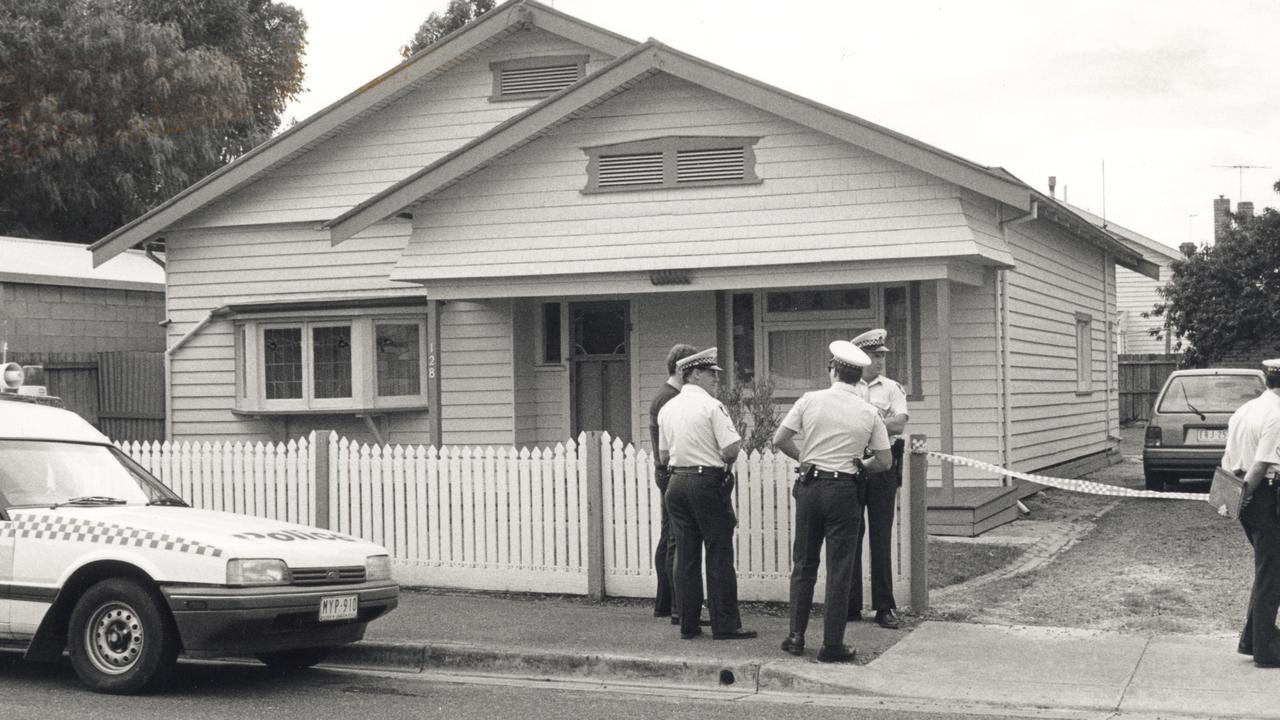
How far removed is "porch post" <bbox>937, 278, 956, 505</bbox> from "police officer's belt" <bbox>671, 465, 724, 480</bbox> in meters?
5.19

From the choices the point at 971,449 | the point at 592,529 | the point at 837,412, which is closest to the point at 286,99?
the point at 971,449

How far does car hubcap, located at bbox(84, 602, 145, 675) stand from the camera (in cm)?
793

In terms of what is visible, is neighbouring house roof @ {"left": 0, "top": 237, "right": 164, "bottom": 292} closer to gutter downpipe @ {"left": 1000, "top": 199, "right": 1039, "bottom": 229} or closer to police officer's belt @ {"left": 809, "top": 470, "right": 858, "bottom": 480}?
gutter downpipe @ {"left": 1000, "top": 199, "right": 1039, "bottom": 229}

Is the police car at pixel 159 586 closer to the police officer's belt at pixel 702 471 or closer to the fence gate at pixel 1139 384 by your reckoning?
the police officer's belt at pixel 702 471

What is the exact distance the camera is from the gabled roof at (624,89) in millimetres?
13633

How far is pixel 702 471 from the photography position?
913 centimetres

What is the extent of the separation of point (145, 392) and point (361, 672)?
11.6 meters

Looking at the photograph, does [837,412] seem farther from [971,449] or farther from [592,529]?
[971,449]

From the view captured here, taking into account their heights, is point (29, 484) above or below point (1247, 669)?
above

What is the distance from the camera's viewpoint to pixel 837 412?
8.47 meters

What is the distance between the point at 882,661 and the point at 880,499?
58.7 inches

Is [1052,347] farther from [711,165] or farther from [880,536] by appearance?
[880,536]

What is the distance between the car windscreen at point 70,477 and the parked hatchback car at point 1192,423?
37.3 feet

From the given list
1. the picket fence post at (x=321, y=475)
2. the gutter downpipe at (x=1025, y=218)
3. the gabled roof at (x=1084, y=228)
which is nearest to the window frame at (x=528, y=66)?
the gutter downpipe at (x=1025, y=218)
